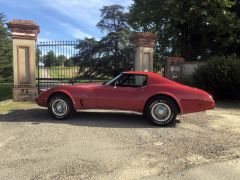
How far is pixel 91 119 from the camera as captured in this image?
9.56 m

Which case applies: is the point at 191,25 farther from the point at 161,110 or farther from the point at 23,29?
the point at 161,110

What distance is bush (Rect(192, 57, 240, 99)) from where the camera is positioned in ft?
47.7

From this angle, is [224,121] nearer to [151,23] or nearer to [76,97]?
[76,97]

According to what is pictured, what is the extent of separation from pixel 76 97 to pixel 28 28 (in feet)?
18.2

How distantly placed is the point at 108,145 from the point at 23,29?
816 cm

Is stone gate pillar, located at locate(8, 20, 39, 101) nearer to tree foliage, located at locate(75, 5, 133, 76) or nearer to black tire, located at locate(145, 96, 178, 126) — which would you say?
tree foliage, located at locate(75, 5, 133, 76)

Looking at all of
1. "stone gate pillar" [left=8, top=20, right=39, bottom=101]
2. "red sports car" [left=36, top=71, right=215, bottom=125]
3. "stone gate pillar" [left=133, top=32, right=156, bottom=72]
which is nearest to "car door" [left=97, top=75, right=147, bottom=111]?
"red sports car" [left=36, top=71, right=215, bottom=125]

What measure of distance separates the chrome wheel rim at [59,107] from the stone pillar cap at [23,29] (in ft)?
16.9

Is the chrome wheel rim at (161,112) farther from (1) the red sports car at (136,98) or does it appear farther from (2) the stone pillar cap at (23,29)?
(2) the stone pillar cap at (23,29)

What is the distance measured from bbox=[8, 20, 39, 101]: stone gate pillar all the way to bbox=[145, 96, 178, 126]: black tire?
6.15 m

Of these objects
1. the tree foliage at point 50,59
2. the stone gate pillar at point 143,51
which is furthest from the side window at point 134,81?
the tree foliage at point 50,59

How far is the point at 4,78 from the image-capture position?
37.5 metres

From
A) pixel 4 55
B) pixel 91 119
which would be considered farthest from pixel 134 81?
pixel 4 55

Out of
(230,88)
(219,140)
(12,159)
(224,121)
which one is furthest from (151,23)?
(12,159)
